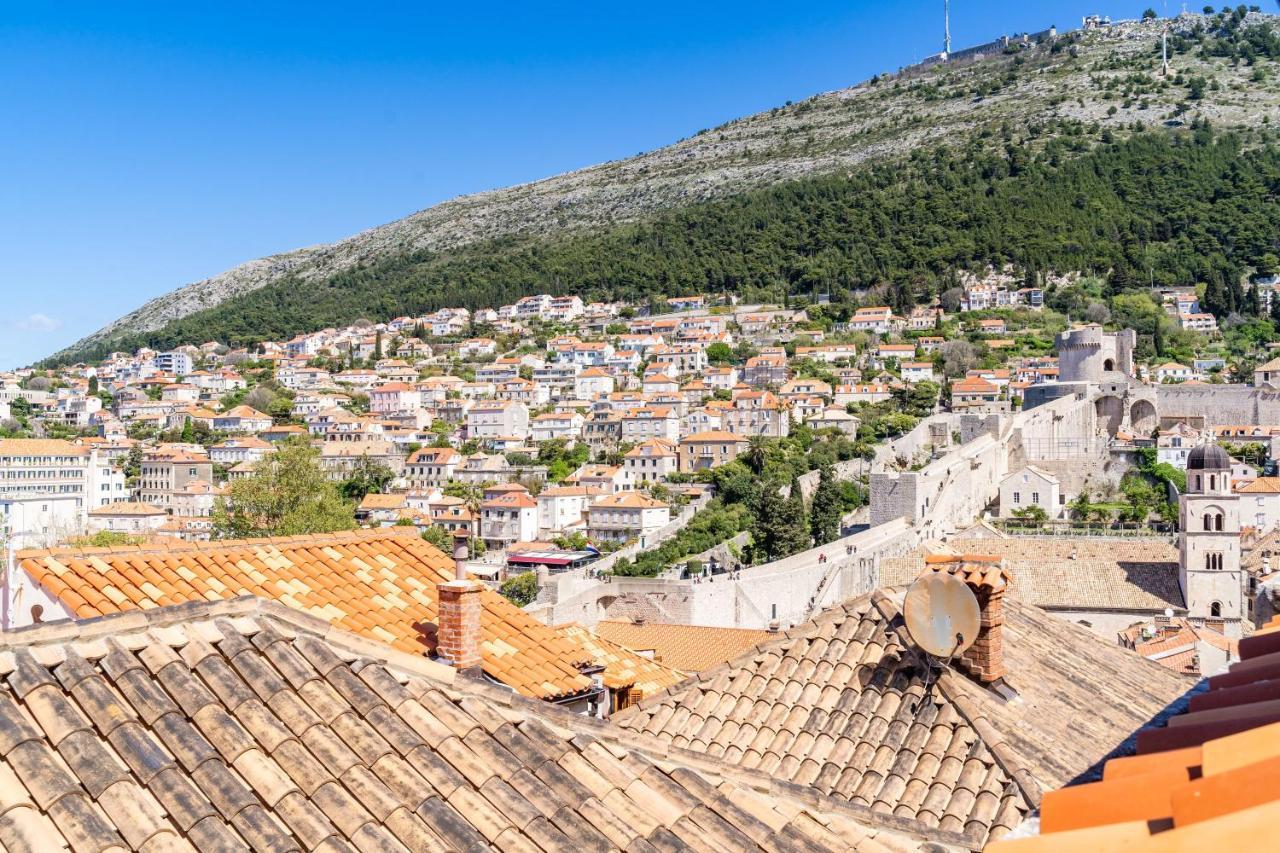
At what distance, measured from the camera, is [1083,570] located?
2509 centimetres

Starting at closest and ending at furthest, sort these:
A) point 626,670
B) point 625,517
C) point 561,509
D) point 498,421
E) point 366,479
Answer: point 626,670
point 625,517
point 561,509
point 366,479
point 498,421

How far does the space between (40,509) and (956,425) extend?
143 ft

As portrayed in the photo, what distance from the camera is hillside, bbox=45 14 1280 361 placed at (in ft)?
308

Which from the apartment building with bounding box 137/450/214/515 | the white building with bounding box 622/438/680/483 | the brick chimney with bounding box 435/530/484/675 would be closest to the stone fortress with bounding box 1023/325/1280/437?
the white building with bounding box 622/438/680/483

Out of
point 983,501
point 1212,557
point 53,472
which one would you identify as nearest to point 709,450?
point 983,501

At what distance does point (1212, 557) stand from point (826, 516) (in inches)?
527

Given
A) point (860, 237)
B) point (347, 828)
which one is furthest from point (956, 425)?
point (860, 237)

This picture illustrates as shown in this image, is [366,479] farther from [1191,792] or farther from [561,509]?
[1191,792]

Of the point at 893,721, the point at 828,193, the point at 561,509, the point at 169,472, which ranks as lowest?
the point at 561,509

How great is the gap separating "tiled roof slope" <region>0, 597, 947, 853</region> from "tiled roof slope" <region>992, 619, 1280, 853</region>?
61.2 inches

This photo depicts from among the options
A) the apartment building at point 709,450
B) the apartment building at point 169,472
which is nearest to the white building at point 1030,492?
the apartment building at point 709,450

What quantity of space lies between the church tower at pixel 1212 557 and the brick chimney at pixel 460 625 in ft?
77.9

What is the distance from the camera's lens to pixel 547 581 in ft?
83.1

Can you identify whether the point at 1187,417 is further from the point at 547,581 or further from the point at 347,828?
the point at 347,828
